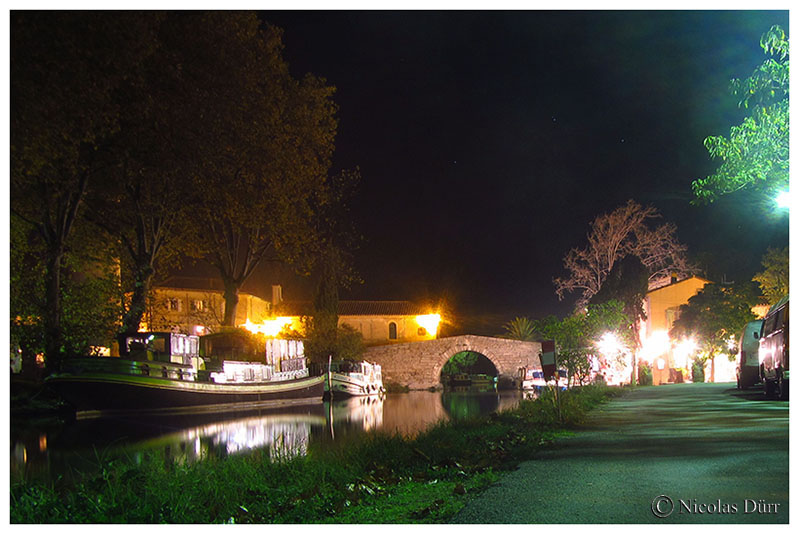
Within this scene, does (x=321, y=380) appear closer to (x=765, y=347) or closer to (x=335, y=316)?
(x=335, y=316)

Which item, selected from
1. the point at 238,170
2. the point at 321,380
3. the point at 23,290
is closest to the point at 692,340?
the point at 321,380

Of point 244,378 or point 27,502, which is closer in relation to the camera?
point 27,502

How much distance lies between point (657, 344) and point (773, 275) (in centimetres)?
746

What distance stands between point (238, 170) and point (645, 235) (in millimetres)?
24287

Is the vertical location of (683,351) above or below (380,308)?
below

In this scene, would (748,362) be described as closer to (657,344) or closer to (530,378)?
(657,344)

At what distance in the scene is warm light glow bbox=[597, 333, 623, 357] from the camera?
94.1ft

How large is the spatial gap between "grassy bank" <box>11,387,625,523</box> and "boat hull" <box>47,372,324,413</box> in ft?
27.5

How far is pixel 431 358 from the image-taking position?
5591cm

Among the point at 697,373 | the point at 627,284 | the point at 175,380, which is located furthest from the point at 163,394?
the point at 697,373

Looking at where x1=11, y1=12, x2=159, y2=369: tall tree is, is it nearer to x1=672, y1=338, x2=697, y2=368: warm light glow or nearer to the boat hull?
the boat hull

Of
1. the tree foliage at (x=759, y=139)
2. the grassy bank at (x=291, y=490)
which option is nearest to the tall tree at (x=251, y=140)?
the grassy bank at (x=291, y=490)

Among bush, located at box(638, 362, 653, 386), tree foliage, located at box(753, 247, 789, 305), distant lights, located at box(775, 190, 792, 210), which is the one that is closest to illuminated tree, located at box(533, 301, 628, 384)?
bush, located at box(638, 362, 653, 386)

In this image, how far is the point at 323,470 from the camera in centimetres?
701
